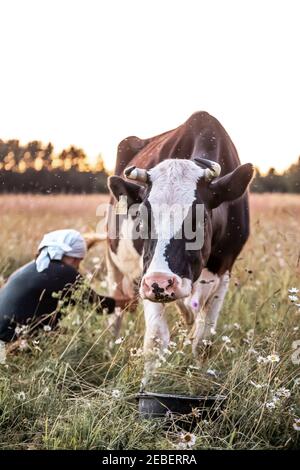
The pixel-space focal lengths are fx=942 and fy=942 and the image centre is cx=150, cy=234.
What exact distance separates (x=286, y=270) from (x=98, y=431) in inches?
160

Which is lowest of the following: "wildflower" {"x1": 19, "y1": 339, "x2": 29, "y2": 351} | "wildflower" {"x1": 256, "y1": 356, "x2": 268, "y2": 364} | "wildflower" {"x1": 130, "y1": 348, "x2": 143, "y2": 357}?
"wildflower" {"x1": 19, "y1": 339, "x2": 29, "y2": 351}

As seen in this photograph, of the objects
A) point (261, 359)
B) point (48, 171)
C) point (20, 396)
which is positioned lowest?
point (20, 396)

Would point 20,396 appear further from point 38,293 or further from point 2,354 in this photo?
point 38,293

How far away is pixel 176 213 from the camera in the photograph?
5.32 m

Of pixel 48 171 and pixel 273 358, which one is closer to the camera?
pixel 273 358

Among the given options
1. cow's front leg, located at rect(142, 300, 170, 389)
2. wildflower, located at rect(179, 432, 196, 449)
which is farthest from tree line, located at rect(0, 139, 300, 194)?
wildflower, located at rect(179, 432, 196, 449)

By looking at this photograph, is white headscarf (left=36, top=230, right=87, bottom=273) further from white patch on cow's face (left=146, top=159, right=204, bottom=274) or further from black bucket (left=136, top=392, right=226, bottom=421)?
black bucket (left=136, top=392, right=226, bottom=421)

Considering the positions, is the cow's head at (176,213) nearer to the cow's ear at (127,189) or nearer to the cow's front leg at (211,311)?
the cow's ear at (127,189)

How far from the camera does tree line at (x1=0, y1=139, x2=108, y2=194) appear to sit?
7785mm

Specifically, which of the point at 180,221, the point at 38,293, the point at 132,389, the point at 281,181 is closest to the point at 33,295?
the point at 38,293

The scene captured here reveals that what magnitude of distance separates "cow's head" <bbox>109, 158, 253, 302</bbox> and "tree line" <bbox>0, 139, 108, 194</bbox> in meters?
2.06

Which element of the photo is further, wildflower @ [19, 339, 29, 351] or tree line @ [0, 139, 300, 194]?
tree line @ [0, 139, 300, 194]

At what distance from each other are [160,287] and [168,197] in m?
0.65

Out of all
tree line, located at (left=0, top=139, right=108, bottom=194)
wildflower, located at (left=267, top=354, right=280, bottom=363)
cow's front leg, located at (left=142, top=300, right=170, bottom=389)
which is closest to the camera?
wildflower, located at (left=267, top=354, right=280, bottom=363)
